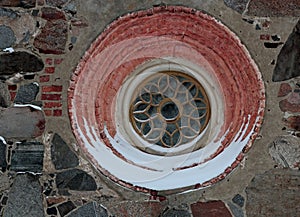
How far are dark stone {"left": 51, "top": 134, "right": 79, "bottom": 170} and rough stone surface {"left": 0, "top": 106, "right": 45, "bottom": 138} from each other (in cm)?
13

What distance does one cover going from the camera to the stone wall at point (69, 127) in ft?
15.7

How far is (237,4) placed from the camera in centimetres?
477

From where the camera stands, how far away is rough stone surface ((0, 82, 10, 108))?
4840 mm

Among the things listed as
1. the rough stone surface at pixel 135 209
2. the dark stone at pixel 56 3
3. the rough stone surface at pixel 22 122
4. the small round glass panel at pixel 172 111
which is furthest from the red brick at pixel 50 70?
the rough stone surface at pixel 135 209

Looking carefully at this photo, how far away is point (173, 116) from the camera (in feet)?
16.9

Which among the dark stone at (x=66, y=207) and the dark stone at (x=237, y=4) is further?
the dark stone at (x=66, y=207)

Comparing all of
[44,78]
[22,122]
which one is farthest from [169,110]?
[22,122]

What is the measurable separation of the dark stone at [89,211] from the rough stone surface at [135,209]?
94 mm

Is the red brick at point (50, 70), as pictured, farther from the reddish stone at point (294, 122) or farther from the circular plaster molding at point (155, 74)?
the reddish stone at point (294, 122)

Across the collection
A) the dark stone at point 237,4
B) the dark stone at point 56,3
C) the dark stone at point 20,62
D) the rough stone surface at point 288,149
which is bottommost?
the rough stone surface at point 288,149

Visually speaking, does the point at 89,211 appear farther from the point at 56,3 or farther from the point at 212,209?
the point at 56,3

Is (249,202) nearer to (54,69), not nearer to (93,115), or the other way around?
(93,115)

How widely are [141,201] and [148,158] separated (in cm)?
35

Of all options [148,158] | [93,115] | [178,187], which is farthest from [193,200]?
[93,115]
